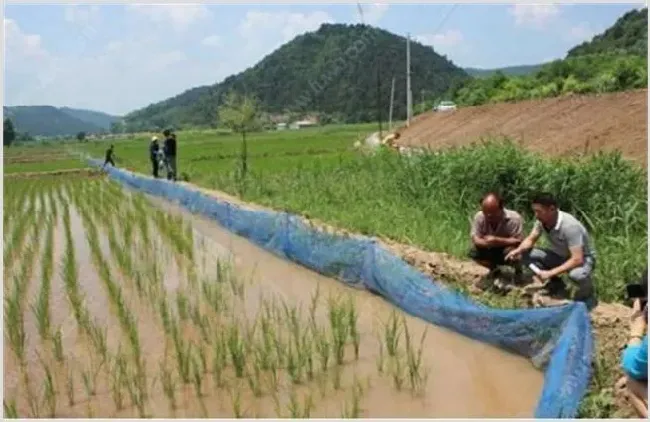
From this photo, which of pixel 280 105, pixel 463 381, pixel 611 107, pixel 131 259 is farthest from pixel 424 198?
pixel 280 105

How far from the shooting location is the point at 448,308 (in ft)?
15.8

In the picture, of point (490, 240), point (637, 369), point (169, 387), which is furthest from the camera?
point (490, 240)

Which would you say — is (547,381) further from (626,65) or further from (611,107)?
(626,65)

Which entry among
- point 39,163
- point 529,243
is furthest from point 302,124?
point 529,243

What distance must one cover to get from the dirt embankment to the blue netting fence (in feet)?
13.0

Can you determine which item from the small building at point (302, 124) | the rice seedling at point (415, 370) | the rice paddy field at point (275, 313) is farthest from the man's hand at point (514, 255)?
the small building at point (302, 124)

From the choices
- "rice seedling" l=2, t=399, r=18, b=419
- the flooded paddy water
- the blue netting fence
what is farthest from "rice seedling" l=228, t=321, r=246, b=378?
the blue netting fence

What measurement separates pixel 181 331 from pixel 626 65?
19.2 m

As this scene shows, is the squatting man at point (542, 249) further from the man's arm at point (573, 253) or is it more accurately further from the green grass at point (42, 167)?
the green grass at point (42, 167)

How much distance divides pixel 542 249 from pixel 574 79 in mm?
22004

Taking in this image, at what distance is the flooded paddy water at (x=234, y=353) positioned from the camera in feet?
12.7

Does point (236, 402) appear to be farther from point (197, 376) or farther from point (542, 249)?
point (542, 249)

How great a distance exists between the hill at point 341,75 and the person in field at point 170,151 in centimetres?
4377

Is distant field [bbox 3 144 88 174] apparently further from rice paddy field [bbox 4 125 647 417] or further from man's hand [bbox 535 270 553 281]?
man's hand [bbox 535 270 553 281]
